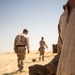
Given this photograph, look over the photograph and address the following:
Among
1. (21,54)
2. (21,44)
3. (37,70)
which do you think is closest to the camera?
(37,70)

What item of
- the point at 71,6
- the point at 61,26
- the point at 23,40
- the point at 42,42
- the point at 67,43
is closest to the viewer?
the point at 67,43

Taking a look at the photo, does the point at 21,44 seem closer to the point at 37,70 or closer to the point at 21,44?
the point at 21,44

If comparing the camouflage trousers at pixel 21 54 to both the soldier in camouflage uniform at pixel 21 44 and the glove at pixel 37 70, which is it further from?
the glove at pixel 37 70

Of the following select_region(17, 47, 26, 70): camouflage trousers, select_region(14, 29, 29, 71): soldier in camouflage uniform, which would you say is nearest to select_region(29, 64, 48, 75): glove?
select_region(14, 29, 29, 71): soldier in camouflage uniform

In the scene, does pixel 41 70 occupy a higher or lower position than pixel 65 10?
lower

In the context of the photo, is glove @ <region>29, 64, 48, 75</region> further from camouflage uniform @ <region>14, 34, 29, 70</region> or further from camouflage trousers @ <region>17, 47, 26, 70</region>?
camouflage trousers @ <region>17, 47, 26, 70</region>

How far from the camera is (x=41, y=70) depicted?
2330 mm

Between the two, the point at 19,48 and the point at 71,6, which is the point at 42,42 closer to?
the point at 19,48

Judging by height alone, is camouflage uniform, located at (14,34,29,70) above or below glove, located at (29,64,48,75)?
above

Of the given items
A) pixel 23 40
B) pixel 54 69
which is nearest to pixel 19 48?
pixel 23 40

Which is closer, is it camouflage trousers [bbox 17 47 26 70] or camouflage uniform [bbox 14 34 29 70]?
camouflage uniform [bbox 14 34 29 70]

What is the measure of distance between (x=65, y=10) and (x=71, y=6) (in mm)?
66

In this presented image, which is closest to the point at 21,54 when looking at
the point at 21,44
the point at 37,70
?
the point at 21,44

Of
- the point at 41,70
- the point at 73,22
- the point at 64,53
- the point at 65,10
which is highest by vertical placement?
the point at 65,10
